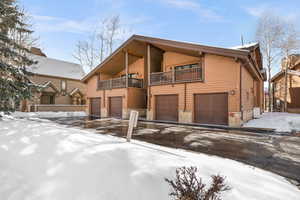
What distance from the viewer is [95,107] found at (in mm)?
19031

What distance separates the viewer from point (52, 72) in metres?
27.0

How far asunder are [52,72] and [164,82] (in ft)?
73.9

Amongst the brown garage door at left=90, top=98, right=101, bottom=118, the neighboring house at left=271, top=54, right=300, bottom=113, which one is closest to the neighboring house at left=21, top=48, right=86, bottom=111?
the brown garage door at left=90, top=98, right=101, bottom=118

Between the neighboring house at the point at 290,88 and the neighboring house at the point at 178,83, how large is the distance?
3.42 m

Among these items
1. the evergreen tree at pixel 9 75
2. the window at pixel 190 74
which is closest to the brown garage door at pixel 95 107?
the evergreen tree at pixel 9 75

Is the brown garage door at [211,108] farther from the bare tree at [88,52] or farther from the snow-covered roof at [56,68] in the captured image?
the snow-covered roof at [56,68]

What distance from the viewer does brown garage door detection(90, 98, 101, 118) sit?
60.8 ft

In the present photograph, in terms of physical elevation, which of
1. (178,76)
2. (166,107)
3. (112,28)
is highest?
(112,28)

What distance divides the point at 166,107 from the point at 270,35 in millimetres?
→ 19826

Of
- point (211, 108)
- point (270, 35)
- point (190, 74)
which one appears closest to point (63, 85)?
point (190, 74)

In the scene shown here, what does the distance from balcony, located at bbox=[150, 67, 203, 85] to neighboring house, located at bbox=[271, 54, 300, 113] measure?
13.5 m

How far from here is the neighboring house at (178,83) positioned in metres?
10.4

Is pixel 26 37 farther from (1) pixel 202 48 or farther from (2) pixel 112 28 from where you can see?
(1) pixel 202 48

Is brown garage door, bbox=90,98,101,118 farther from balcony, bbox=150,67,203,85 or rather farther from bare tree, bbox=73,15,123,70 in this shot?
bare tree, bbox=73,15,123,70
